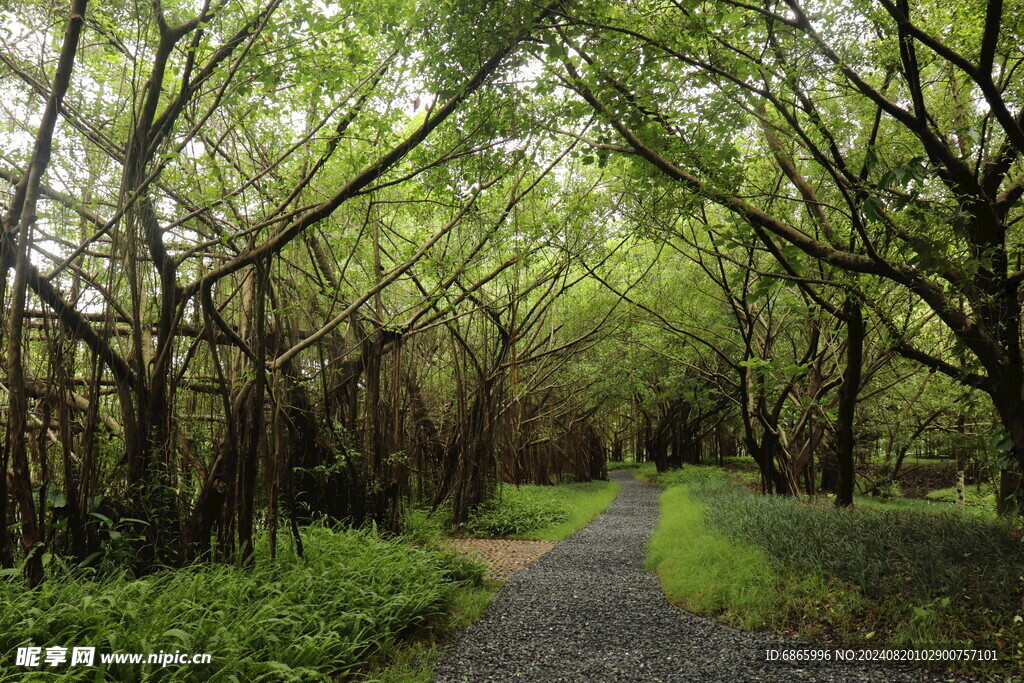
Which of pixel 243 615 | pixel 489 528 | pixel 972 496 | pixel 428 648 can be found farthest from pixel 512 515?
pixel 972 496

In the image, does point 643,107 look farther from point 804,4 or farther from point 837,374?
point 837,374

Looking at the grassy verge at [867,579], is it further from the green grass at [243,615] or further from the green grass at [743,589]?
the green grass at [243,615]

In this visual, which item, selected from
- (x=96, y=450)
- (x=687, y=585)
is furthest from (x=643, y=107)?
(x=96, y=450)

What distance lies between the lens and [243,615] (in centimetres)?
334

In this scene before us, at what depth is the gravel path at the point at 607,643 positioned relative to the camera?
3633mm

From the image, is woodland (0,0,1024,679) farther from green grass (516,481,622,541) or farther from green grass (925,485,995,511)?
green grass (925,485,995,511)

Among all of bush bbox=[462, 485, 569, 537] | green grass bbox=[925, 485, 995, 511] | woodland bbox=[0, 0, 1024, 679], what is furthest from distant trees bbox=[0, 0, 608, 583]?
green grass bbox=[925, 485, 995, 511]

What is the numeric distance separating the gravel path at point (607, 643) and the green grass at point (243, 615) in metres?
0.55

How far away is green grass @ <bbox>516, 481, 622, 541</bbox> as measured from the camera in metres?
9.35

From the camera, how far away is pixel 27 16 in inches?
158

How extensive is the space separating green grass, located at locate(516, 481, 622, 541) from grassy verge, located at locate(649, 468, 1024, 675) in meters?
3.03

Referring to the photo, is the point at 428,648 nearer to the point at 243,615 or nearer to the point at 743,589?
the point at 243,615

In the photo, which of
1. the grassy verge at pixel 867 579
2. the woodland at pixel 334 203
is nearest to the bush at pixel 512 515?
the woodland at pixel 334 203

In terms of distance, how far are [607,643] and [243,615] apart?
8.40 ft
